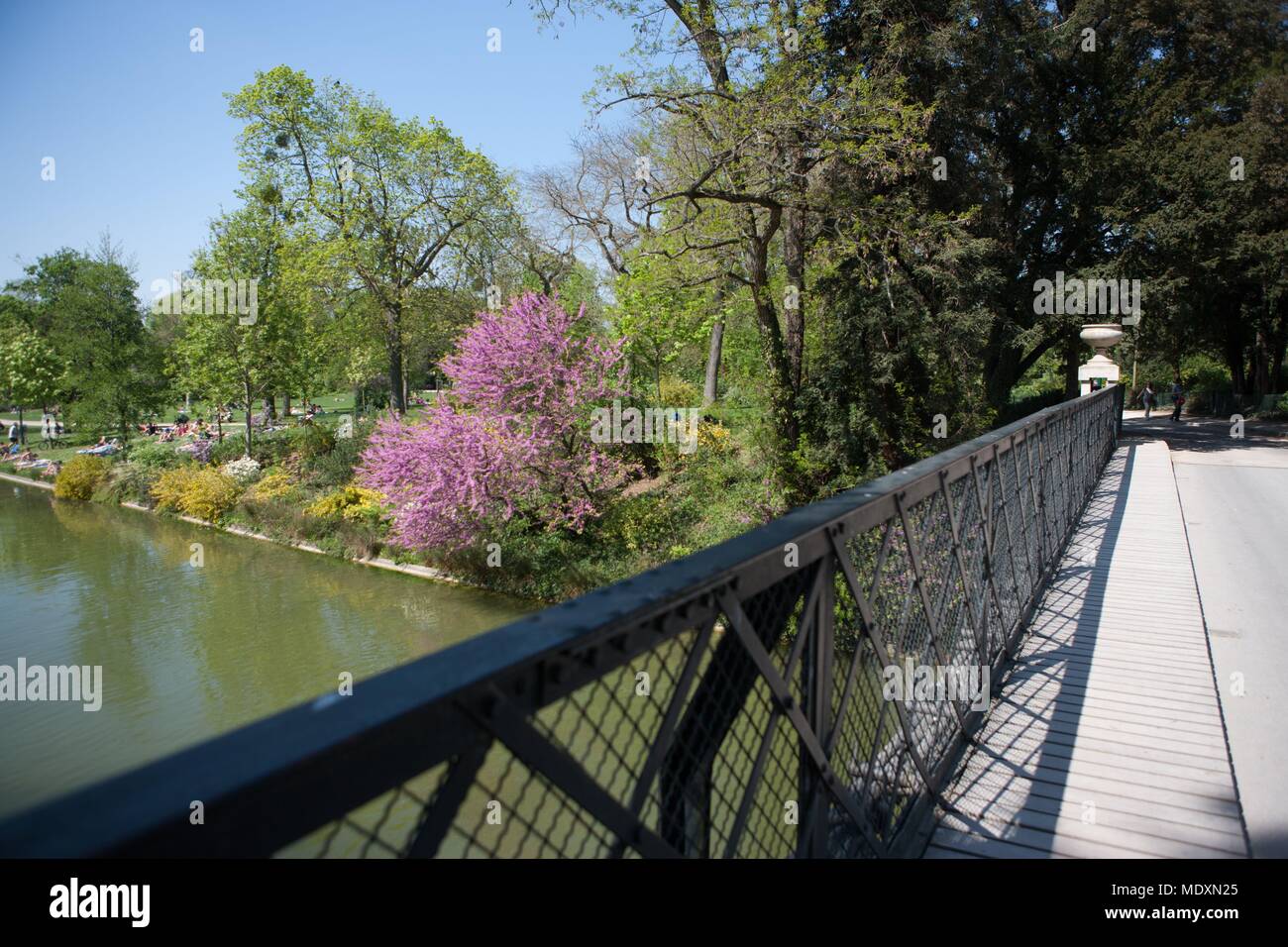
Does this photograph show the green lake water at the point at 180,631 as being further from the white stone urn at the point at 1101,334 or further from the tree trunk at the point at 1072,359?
the tree trunk at the point at 1072,359

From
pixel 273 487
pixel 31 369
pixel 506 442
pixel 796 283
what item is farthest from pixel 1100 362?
pixel 31 369

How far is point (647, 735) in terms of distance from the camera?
151cm

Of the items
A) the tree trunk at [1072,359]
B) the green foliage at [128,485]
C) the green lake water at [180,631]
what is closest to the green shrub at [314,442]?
the green foliage at [128,485]

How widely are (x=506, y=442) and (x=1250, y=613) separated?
11.6 meters

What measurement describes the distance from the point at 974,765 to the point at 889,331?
44.2ft

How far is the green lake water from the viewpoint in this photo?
9.53m

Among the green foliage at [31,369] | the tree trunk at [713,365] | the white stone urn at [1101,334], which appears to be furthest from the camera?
the green foliage at [31,369]

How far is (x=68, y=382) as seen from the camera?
34.1 metres

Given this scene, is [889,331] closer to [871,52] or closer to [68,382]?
[871,52]

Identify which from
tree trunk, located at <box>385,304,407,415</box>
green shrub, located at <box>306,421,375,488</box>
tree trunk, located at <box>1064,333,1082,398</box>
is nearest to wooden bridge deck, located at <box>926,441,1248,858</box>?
tree trunk, located at <box>1064,333,1082,398</box>

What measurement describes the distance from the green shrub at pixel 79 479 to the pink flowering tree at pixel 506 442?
56.5ft

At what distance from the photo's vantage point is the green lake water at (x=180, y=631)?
31.3ft

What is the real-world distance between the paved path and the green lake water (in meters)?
5.79
